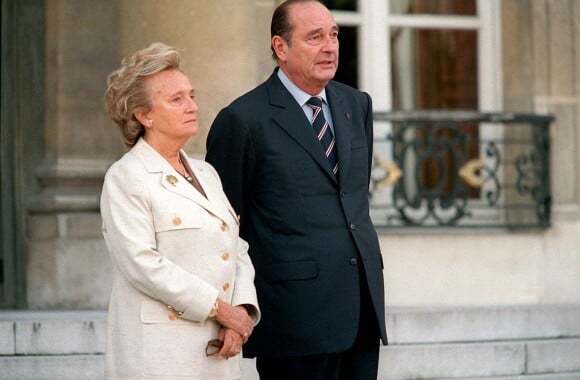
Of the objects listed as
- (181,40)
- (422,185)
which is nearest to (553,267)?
(422,185)

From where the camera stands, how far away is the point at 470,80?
29.8 feet

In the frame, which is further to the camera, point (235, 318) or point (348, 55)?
point (348, 55)

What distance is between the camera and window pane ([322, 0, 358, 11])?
8.67m

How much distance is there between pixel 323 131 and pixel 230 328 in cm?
83

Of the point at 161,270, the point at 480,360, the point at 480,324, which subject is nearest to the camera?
the point at 161,270

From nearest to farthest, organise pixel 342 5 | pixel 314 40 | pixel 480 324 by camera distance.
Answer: pixel 314 40 → pixel 480 324 → pixel 342 5

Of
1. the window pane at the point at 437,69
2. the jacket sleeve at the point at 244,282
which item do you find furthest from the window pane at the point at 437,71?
the jacket sleeve at the point at 244,282

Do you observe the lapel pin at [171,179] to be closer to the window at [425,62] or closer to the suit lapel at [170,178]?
the suit lapel at [170,178]

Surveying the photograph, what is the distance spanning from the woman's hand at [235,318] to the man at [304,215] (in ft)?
1.00

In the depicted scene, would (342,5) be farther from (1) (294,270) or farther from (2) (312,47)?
(1) (294,270)

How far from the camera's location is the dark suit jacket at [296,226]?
4160 millimetres

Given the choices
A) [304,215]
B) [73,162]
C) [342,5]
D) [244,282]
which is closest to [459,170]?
[342,5]

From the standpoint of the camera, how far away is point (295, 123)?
4246 millimetres

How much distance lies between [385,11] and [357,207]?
15.6 ft
